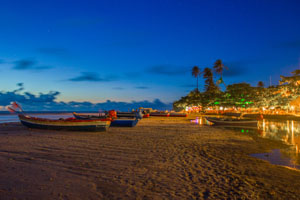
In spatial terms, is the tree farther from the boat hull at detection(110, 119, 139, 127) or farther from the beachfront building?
the boat hull at detection(110, 119, 139, 127)

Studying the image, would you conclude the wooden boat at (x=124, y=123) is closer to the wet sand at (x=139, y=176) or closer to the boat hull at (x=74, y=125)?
the boat hull at (x=74, y=125)

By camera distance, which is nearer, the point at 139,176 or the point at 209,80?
the point at 139,176

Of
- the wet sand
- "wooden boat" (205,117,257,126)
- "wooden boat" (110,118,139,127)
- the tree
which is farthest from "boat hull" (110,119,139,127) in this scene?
the tree

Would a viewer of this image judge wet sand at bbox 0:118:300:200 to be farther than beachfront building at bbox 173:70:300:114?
No

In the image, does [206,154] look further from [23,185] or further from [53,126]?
[53,126]

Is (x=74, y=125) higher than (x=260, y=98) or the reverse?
the reverse

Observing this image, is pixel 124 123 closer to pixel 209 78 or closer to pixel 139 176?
pixel 139 176

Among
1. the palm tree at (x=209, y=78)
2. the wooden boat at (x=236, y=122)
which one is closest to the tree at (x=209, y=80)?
the palm tree at (x=209, y=78)

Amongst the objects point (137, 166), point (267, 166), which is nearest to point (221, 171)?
point (267, 166)

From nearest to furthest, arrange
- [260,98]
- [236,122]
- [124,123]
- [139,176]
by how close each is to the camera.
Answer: [139,176], [124,123], [236,122], [260,98]

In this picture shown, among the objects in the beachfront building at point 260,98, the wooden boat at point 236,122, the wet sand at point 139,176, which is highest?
the beachfront building at point 260,98

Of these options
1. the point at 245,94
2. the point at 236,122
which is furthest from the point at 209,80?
the point at 236,122

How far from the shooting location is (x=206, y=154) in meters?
9.22

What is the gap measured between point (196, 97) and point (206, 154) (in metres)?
64.6
